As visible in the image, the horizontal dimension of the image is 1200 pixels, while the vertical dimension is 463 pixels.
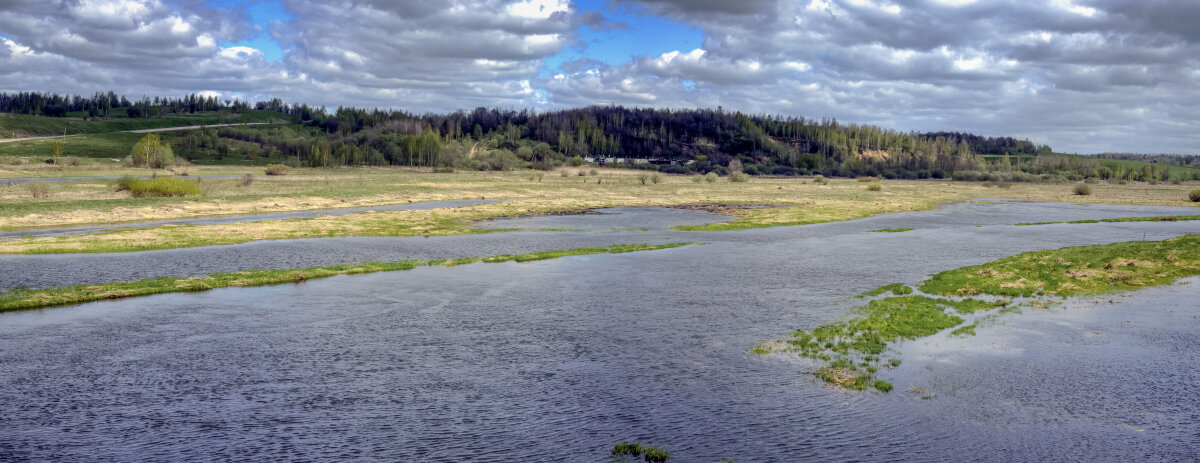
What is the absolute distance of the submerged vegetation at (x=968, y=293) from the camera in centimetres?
2348

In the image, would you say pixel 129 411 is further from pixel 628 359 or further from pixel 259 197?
pixel 259 197

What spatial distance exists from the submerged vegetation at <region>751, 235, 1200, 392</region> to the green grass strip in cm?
2293

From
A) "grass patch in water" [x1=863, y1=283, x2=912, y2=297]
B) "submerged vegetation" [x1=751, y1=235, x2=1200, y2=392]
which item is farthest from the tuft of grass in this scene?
"grass patch in water" [x1=863, y1=283, x2=912, y2=297]

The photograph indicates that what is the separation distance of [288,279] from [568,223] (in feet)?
127

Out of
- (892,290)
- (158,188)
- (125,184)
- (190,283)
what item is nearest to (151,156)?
(125,184)

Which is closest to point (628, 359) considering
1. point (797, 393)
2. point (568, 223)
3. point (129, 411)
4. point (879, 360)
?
point (797, 393)

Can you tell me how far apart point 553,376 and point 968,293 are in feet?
73.4

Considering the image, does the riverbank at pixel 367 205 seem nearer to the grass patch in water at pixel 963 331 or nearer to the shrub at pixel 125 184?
the shrub at pixel 125 184

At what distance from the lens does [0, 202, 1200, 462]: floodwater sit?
16.2 m

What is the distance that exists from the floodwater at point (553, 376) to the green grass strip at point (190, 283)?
1.22 m

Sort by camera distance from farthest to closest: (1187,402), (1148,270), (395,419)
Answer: (1148,270), (1187,402), (395,419)

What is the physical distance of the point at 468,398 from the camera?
63.6 ft

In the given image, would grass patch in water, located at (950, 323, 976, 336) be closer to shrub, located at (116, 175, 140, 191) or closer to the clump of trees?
shrub, located at (116, 175, 140, 191)

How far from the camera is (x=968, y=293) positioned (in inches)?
1345
